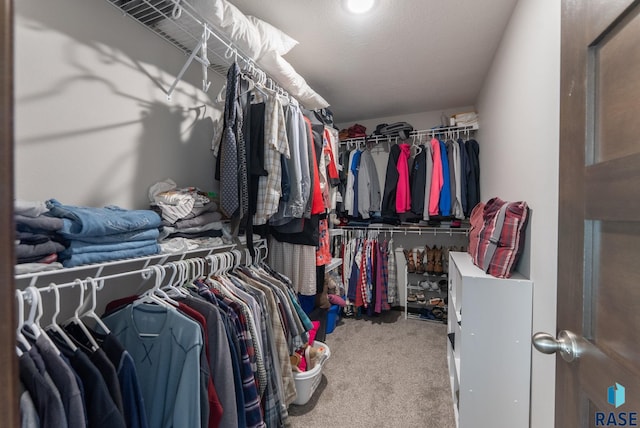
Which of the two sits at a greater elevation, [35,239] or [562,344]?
[35,239]

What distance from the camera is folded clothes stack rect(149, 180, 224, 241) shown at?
1.24 metres

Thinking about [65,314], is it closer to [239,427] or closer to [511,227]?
[239,427]

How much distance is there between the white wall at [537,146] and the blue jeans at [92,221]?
161 cm

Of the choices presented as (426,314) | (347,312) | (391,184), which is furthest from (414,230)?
(347,312)

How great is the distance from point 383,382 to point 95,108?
2320 mm

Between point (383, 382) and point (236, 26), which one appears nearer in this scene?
point (236, 26)

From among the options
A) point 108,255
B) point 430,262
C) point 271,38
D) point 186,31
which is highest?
point 271,38

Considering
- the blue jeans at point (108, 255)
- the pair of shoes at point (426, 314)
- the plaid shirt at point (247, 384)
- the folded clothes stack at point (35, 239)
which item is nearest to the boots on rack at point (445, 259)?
the pair of shoes at point (426, 314)

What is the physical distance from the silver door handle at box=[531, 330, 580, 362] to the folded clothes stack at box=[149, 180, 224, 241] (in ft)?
4.42

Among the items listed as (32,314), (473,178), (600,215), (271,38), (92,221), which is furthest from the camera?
(473,178)

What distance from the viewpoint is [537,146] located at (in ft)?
3.93

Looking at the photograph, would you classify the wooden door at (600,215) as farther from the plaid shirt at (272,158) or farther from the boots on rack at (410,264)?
the boots on rack at (410,264)

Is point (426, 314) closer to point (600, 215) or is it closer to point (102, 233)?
point (600, 215)

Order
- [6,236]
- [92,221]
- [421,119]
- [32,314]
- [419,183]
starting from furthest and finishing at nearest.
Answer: [421,119] → [419,183] → [92,221] → [32,314] → [6,236]
